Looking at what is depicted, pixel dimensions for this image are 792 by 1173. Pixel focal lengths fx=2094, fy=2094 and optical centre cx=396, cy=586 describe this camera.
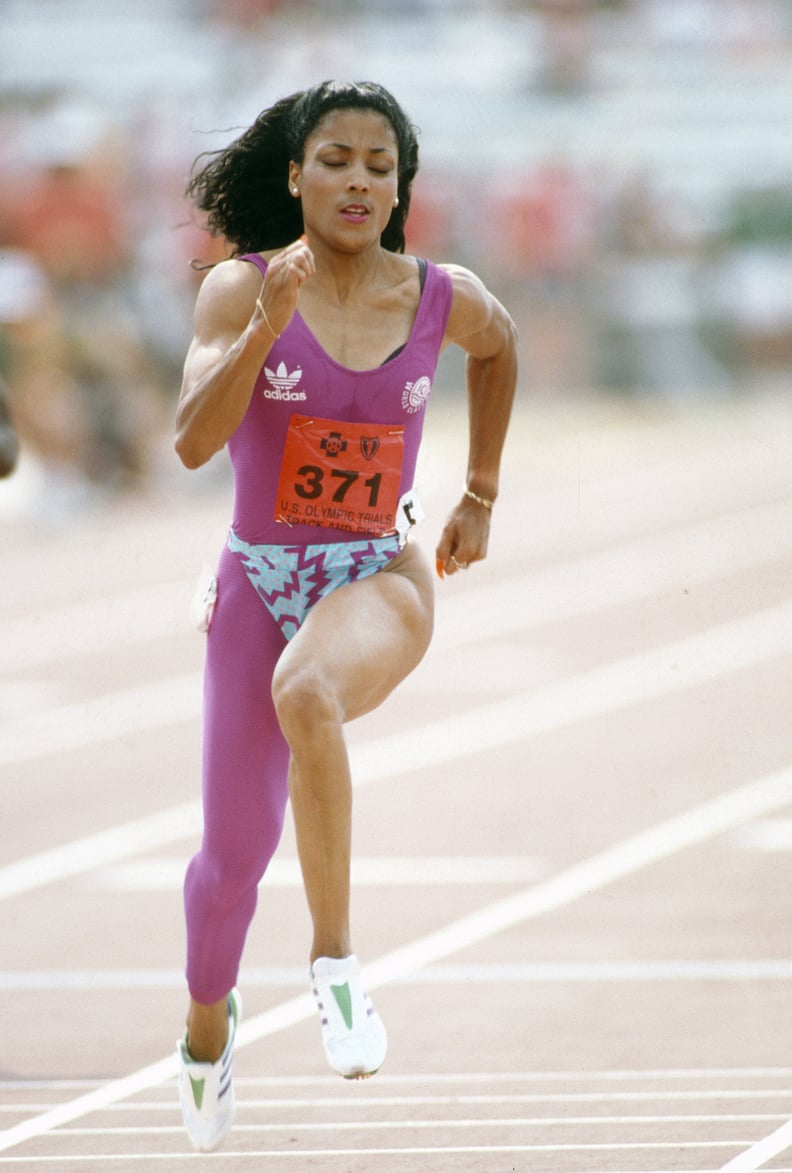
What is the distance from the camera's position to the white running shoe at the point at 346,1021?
4320 millimetres

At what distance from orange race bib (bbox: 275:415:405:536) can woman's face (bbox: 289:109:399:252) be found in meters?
0.42

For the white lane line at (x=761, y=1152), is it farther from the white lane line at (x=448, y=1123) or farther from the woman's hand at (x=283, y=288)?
the woman's hand at (x=283, y=288)

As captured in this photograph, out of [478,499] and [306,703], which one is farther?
[478,499]

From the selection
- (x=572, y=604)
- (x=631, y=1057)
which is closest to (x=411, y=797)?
(x=631, y=1057)

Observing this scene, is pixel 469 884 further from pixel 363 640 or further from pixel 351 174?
pixel 351 174

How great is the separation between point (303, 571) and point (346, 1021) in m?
1.03

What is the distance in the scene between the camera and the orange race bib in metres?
4.68

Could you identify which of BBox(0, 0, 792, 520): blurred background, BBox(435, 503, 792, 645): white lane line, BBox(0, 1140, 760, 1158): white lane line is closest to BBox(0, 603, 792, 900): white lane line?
BBox(435, 503, 792, 645): white lane line

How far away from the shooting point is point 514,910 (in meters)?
7.68

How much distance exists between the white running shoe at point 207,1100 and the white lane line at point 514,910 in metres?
0.52

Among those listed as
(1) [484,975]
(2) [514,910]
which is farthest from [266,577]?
(2) [514,910]

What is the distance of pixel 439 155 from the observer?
25.0 meters

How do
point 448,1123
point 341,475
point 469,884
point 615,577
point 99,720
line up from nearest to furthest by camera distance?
point 341,475 < point 448,1123 < point 469,884 < point 99,720 < point 615,577

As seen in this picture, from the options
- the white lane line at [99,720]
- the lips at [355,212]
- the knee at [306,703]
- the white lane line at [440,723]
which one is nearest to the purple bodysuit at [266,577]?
the lips at [355,212]
